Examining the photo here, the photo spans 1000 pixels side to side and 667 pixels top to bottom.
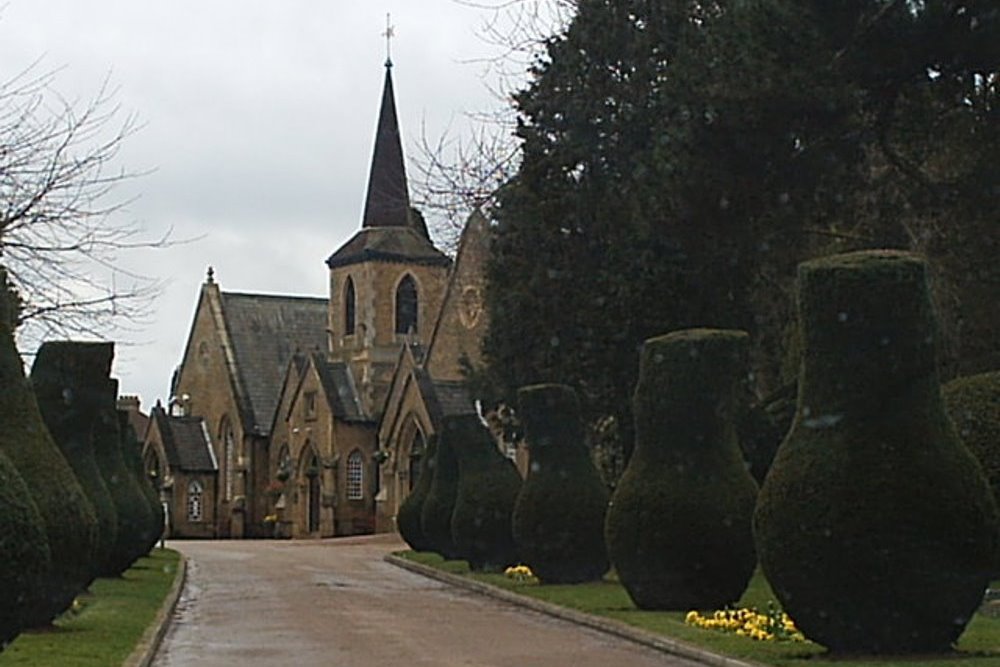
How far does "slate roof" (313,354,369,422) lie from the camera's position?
7131 centimetres

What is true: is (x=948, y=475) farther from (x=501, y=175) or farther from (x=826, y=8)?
(x=501, y=175)

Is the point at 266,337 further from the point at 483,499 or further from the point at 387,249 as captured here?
the point at 483,499

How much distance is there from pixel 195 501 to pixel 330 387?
11.0 meters

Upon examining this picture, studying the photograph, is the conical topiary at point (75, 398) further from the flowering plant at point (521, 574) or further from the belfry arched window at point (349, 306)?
the belfry arched window at point (349, 306)

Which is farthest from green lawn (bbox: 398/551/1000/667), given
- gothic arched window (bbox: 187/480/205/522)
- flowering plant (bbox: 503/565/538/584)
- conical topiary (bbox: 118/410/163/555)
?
gothic arched window (bbox: 187/480/205/522)

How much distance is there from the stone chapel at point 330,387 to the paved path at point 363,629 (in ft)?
110

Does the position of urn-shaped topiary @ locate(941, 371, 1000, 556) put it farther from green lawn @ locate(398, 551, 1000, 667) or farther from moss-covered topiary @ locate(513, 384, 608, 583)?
moss-covered topiary @ locate(513, 384, 608, 583)

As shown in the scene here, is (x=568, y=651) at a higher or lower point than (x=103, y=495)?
lower

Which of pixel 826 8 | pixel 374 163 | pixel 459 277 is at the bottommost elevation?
pixel 826 8

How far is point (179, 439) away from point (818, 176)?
5700 cm

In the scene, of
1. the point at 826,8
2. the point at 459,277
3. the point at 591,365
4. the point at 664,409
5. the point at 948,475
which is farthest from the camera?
the point at 459,277

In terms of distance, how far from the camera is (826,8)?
24.9 m

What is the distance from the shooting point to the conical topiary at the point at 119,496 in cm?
2757

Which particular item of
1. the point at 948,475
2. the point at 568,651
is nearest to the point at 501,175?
the point at 568,651
